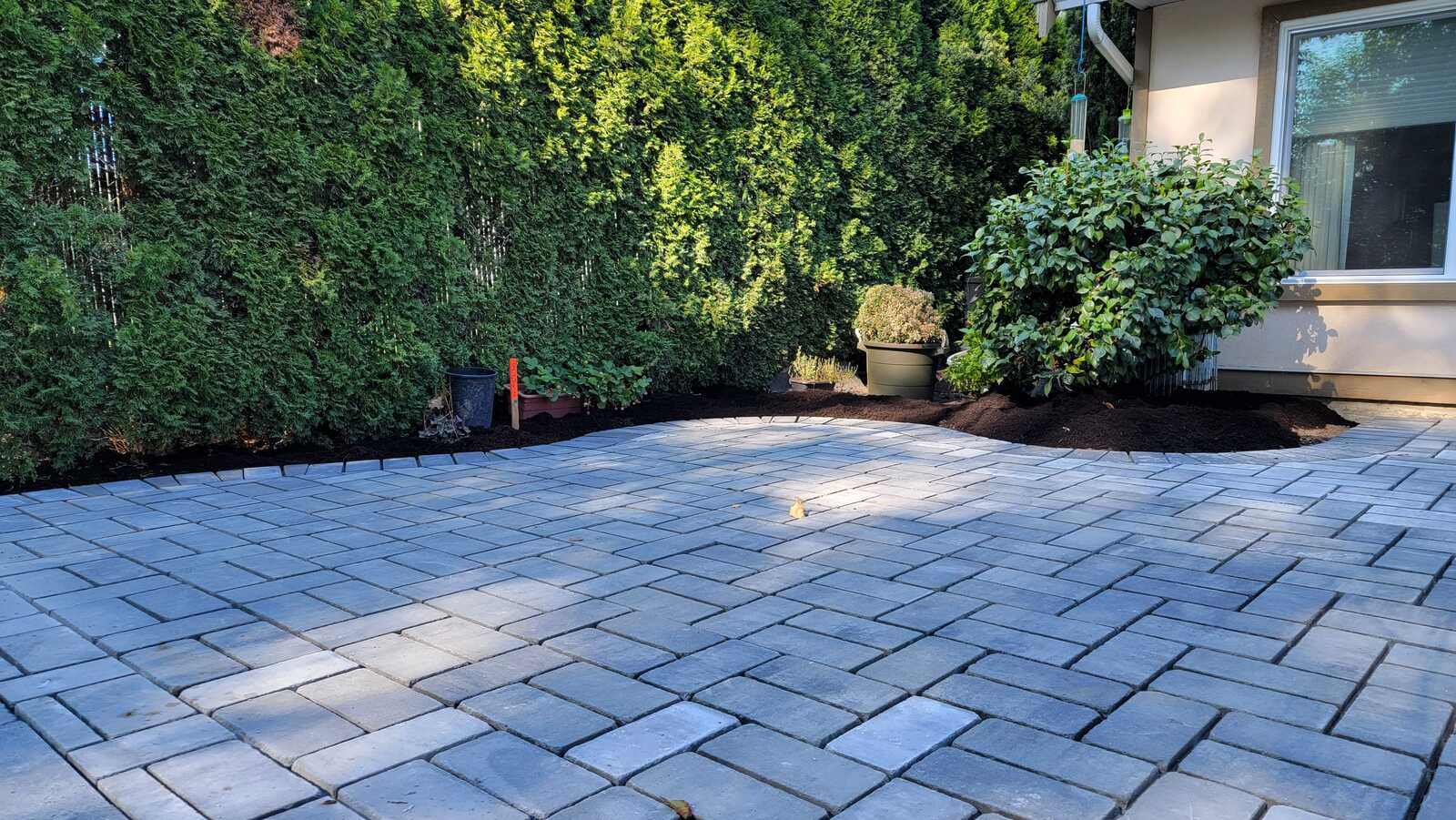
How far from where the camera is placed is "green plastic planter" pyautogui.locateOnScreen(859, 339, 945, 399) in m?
8.01

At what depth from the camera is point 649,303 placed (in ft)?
24.4

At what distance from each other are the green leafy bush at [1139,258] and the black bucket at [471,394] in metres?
3.63

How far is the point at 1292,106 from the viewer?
24.1 feet

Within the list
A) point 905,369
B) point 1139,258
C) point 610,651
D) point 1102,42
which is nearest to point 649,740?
point 610,651

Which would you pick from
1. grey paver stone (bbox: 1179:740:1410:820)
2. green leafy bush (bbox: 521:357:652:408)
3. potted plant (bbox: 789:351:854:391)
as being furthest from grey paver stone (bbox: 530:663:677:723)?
potted plant (bbox: 789:351:854:391)

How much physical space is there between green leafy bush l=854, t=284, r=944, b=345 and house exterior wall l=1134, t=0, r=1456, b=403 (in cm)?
233

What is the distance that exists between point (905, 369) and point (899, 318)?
44cm

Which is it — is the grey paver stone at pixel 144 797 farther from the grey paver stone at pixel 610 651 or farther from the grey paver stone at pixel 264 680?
the grey paver stone at pixel 610 651

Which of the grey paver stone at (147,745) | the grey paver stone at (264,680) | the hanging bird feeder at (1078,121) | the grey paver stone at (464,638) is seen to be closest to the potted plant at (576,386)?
the hanging bird feeder at (1078,121)

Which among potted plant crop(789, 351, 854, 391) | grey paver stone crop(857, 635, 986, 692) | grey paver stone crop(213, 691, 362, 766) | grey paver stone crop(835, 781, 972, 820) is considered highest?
potted plant crop(789, 351, 854, 391)

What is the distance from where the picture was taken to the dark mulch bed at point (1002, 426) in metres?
5.15

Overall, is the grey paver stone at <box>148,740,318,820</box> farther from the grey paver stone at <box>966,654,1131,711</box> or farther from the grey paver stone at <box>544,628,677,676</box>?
the grey paver stone at <box>966,654,1131,711</box>

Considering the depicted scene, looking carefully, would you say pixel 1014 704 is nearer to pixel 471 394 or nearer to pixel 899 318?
pixel 471 394

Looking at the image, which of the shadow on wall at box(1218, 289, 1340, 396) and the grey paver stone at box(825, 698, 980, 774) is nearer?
the grey paver stone at box(825, 698, 980, 774)
